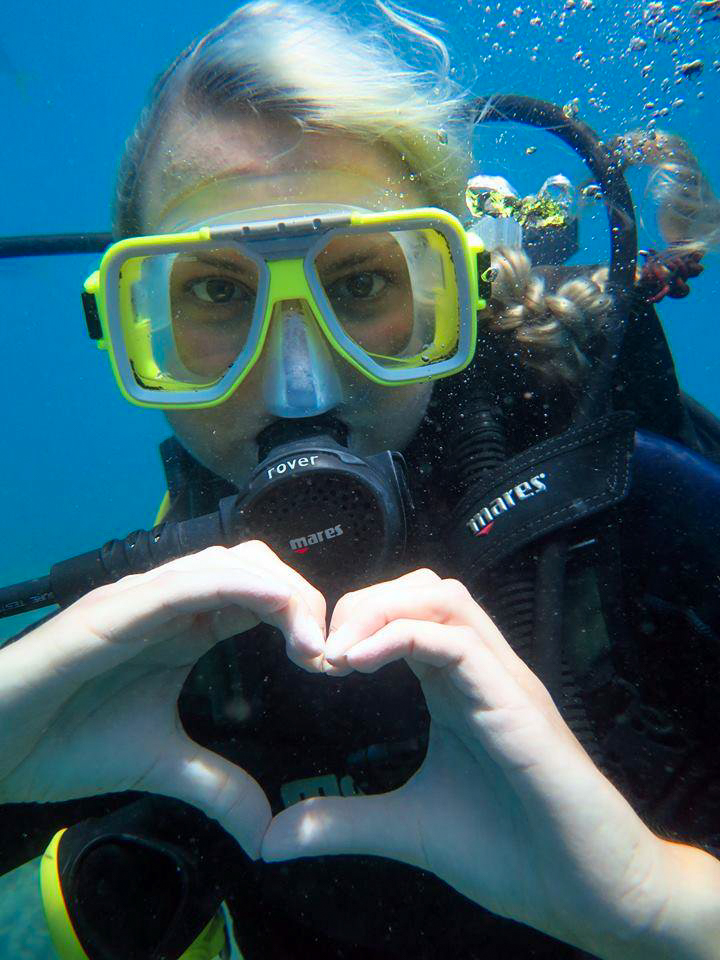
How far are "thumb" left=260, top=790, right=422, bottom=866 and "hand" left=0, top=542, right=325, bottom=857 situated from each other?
96mm

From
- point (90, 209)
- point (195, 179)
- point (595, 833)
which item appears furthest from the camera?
point (90, 209)

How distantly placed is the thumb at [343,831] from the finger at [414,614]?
1.43 ft

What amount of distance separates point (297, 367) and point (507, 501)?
675 millimetres

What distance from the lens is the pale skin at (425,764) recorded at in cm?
101

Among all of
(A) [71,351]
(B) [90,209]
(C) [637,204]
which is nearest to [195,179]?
(C) [637,204]

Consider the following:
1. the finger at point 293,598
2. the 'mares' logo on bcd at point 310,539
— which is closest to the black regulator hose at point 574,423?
the 'mares' logo on bcd at point 310,539

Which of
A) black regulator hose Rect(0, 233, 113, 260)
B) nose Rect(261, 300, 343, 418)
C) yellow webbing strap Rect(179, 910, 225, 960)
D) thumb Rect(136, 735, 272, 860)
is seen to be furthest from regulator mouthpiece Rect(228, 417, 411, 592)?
black regulator hose Rect(0, 233, 113, 260)

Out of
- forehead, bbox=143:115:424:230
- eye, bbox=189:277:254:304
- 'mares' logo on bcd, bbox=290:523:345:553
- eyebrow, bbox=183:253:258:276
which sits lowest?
'mares' logo on bcd, bbox=290:523:345:553

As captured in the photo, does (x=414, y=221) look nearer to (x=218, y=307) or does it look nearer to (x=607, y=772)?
(x=218, y=307)

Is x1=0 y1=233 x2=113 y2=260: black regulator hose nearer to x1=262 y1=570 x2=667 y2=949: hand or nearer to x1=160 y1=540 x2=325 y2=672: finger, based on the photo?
x1=160 y1=540 x2=325 y2=672: finger

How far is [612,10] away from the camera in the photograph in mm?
3895

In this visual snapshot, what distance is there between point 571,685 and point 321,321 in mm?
1146

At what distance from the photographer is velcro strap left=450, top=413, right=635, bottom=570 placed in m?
1.50

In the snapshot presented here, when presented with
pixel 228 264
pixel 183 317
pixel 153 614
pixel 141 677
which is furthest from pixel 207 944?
pixel 228 264
